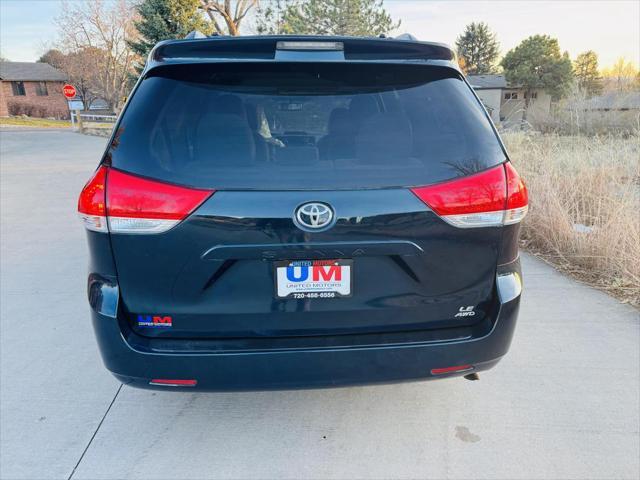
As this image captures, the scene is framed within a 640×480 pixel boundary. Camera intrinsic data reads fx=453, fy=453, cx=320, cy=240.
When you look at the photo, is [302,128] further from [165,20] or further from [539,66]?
[539,66]

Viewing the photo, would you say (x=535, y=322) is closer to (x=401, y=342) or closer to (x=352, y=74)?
(x=401, y=342)

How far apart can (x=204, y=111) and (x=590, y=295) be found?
12.0ft

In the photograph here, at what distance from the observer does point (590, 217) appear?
4984mm

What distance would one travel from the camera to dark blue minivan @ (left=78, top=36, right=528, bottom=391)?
173cm

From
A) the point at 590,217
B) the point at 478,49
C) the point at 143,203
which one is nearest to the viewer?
the point at 143,203

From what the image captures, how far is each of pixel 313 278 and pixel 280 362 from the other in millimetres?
375

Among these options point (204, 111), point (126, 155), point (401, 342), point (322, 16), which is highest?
point (322, 16)

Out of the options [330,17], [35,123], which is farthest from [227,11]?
[35,123]

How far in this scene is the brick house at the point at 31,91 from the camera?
163ft

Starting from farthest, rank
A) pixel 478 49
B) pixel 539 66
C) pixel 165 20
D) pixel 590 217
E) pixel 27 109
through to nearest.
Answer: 1. pixel 478 49
2. pixel 27 109
3. pixel 539 66
4. pixel 165 20
5. pixel 590 217

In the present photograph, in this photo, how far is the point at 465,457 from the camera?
2162mm

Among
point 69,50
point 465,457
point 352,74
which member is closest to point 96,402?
point 465,457

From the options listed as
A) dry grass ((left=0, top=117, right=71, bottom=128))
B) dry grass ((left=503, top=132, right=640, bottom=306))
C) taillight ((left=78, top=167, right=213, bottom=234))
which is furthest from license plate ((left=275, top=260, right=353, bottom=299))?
dry grass ((left=0, top=117, right=71, bottom=128))

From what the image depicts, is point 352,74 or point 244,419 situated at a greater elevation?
point 352,74
